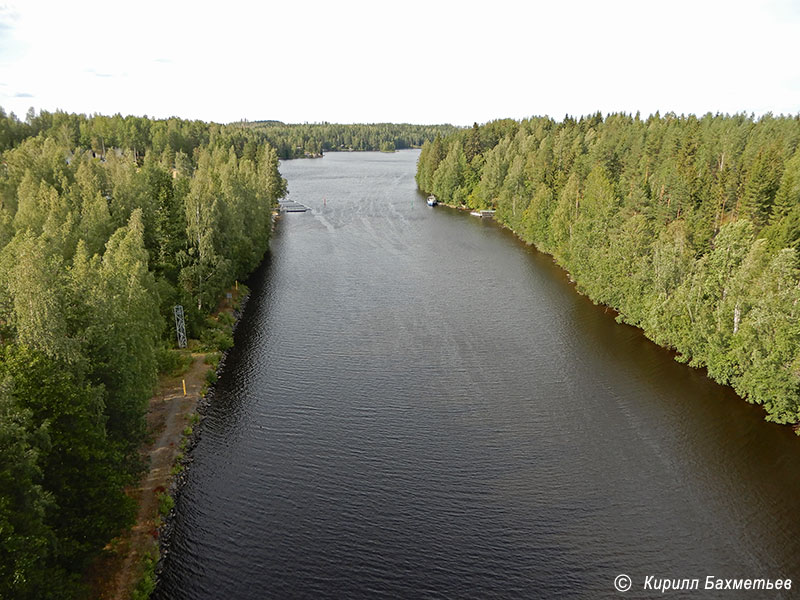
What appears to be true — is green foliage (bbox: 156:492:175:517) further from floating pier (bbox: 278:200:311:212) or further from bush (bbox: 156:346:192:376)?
floating pier (bbox: 278:200:311:212)

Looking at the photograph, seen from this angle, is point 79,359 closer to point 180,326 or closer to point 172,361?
point 172,361

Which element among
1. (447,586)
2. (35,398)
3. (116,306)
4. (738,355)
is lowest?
(447,586)

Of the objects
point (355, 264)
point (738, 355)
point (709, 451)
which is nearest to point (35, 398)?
point (709, 451)

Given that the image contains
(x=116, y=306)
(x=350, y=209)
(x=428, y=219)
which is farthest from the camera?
(x=350, y=209)

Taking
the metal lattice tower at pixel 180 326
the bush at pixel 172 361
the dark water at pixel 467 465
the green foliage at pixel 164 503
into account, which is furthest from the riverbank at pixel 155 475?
the dark water at pixel 467 465

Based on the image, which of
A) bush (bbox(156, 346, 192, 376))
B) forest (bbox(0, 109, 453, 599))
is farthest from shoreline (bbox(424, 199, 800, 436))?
bush (bbox(156, 346, 192, 376))

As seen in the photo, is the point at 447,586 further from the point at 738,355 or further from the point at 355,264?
the point at 355,264

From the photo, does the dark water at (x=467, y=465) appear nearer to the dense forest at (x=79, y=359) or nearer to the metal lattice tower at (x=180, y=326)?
the metal lattice tower at (x=180, y=326)
